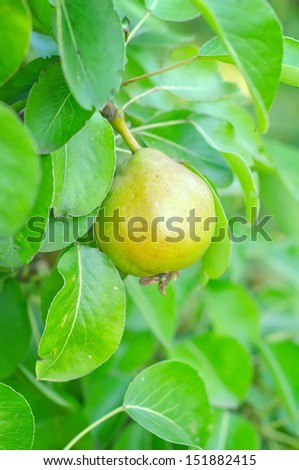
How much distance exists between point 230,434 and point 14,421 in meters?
0.46

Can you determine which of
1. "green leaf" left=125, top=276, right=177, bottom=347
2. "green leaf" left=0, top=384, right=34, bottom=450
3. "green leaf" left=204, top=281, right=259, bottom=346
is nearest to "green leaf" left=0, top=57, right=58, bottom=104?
"green leaf" left=0, top=384, right=34, bottom=450

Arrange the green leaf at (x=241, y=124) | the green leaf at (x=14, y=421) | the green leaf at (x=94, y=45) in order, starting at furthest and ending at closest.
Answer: the green leaf at (x=241, y=124), the green leaf at (x=14, y=421), the green leaf at (x=94, y=45)

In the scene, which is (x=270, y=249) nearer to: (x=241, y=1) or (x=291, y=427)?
(x=291, y=427)

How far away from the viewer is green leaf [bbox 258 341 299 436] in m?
1.01

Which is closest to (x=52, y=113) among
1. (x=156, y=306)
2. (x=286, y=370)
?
(x=156, y=306)

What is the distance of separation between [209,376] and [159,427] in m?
0.37

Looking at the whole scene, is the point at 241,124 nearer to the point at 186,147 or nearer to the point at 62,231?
the point at 186,147

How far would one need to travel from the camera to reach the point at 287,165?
1049mm

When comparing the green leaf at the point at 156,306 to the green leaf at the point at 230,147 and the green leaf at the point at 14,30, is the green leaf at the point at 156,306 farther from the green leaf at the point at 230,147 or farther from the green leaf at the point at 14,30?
the green leaf at the point at 14,30

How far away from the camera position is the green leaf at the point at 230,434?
93 centimetres

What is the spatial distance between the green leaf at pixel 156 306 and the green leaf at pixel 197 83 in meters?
0.26

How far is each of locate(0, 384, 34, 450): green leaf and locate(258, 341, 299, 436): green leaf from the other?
1.74 ft

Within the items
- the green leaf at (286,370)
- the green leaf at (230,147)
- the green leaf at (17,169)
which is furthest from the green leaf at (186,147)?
the green leaf at (286,370)

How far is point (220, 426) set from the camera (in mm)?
965
